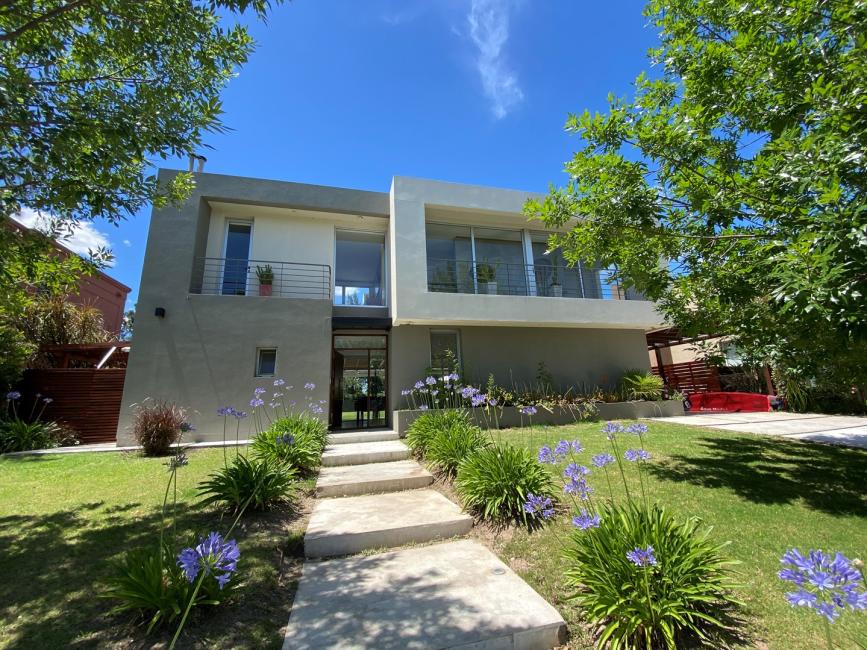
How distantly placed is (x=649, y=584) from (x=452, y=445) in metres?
3.37

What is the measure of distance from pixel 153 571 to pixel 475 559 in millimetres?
2424

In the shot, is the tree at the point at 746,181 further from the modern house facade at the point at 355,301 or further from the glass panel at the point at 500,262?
the glass panel at the point at 500,262

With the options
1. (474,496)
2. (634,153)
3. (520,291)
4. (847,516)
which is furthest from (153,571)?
(520,291)

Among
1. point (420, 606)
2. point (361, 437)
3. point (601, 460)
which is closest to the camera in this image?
point (420, 606)

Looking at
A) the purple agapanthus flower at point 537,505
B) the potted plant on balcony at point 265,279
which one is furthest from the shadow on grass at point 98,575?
the potted plant on balcony at point 265,279

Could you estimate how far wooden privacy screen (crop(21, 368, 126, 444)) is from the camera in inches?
362

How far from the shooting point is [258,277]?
1009 centimetres

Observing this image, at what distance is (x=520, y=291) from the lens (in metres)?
11.2

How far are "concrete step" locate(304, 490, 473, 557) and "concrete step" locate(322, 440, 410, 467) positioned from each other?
71.9 inches

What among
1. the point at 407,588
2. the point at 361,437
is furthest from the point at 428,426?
the point at 407,588

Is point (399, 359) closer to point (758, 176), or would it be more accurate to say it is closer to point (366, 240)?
point (366, 240)

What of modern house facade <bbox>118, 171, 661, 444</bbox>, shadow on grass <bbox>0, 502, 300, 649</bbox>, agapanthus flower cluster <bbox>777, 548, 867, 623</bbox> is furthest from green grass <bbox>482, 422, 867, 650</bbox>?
modern house facade <bbox>118, 171, 661, 444</bbox>

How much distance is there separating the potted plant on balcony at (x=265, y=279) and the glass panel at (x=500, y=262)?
19.7 ft

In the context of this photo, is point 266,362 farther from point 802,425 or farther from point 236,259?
point 802,425
